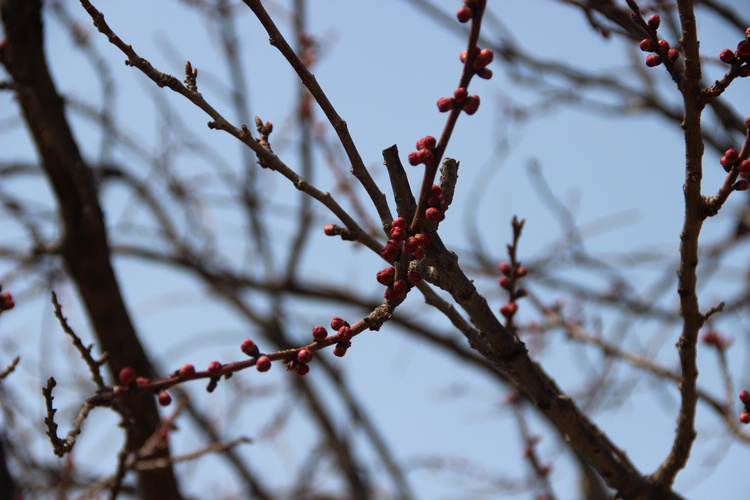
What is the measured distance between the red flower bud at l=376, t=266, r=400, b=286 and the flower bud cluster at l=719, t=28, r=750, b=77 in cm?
91

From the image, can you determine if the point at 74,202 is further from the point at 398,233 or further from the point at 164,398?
the point at 398,233

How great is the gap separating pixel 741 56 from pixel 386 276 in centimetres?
94

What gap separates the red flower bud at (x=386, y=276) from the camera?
1.33 metres

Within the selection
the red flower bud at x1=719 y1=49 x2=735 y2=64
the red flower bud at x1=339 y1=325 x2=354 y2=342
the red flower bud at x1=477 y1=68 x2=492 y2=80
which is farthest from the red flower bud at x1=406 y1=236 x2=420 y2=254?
the red flower bud at x1=719 y1=49 x2=735 y2=64

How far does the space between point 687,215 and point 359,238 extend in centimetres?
87

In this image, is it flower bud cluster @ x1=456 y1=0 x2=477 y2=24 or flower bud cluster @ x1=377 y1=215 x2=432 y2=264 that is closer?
flower bud cluster @ x1=456 y1=0 x2=477 y2=24

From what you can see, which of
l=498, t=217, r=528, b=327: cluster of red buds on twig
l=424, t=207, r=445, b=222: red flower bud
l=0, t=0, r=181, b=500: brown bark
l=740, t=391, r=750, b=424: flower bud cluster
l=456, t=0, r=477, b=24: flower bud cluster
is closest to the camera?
l=456, t=0, r=477, b=24: flower bud cluster

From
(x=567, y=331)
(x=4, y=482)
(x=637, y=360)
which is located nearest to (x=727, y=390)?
(x=637, y=360)

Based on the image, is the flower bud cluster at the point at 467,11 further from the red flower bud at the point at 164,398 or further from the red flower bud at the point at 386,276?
the red flower bud at the point at 164,398

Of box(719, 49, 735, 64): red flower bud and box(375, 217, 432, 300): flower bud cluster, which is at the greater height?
box(719, 49, 735, 64): red flower bud

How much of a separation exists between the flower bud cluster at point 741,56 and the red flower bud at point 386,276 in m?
0.91

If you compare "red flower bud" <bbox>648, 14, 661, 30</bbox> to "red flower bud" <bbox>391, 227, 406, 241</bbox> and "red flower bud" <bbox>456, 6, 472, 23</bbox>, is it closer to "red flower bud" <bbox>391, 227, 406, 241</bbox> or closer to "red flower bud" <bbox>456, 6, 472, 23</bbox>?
"red flower bud" <bbox>456, 6, 472, 23</bbox>

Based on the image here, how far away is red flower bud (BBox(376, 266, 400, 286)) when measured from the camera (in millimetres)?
1327

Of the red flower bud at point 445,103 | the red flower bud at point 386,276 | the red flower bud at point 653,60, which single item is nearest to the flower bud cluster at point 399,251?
the red flower bud at point 386,276
